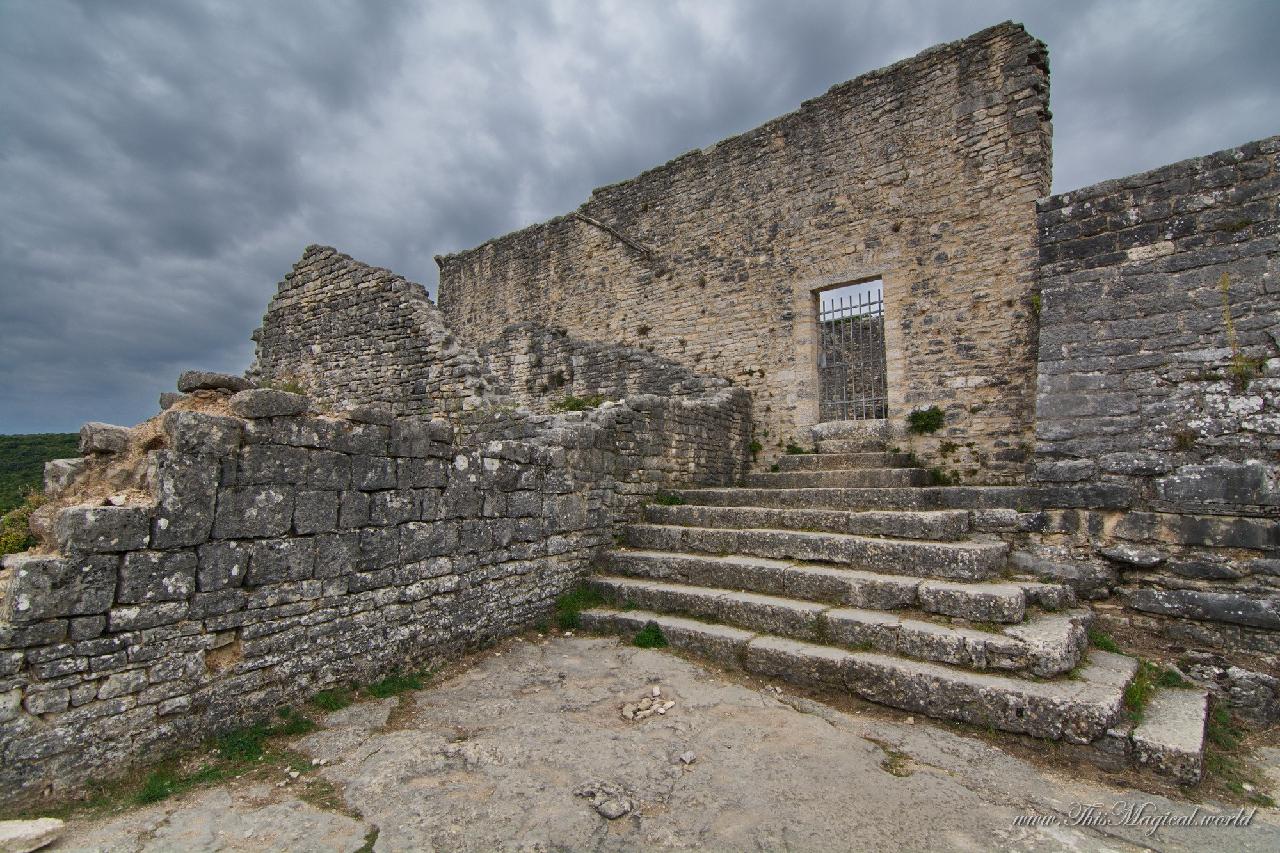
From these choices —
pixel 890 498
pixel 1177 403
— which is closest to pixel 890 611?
pixel 890 498

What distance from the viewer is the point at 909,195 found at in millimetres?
9617

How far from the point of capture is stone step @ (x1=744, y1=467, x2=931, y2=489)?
302 inches

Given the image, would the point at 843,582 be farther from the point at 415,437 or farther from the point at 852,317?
the point at 852,317

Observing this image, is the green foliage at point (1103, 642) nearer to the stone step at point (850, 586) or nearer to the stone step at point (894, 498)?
the stone step at point (850, 586)

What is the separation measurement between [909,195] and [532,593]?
8.18 m

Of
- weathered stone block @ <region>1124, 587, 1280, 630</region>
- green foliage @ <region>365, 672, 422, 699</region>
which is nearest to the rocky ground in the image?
green foliage @ <region>365, 672, 422, 699</region>

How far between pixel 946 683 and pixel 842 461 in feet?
16.2

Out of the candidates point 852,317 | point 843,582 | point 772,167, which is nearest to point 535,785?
point 843,582

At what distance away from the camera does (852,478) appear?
7.88 metres

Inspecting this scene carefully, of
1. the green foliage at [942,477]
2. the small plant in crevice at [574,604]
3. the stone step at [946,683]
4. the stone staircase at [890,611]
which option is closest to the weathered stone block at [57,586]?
the small plant in crevice at [574,604]

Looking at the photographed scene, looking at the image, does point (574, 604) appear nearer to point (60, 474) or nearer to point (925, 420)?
point (60, 474)

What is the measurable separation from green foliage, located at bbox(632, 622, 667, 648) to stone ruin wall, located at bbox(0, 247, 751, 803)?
1.14 m

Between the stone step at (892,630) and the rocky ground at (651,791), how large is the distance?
0.58 m

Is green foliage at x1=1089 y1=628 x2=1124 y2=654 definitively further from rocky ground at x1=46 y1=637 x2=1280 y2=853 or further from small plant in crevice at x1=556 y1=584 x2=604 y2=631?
small plant in crevice at x1=556 y1=584 x2=604 y2=631
